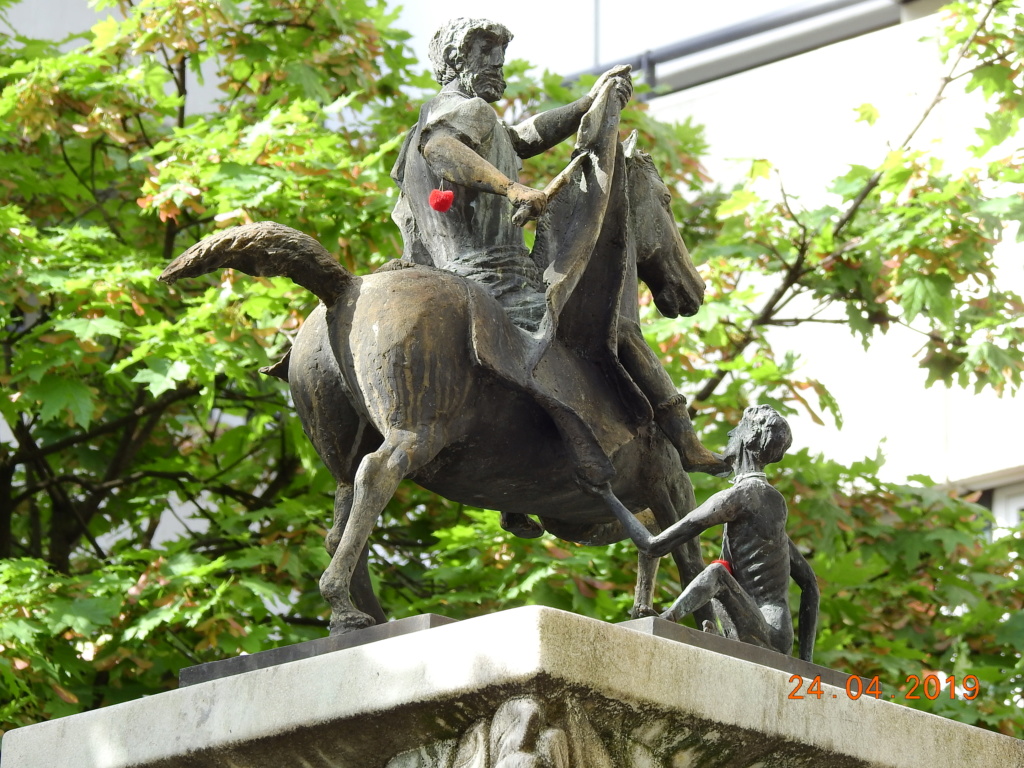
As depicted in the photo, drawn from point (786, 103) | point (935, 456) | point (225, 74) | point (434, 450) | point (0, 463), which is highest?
point (786, 103)

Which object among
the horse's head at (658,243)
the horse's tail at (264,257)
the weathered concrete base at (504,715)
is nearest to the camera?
the weathered concrete base at (504,715)

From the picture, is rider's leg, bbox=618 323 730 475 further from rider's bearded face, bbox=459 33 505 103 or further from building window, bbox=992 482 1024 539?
building window, bbox=992 482 1024 539

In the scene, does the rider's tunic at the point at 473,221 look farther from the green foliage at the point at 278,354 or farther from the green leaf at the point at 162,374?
the green foliage at the point at 278,354

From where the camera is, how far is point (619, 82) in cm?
538

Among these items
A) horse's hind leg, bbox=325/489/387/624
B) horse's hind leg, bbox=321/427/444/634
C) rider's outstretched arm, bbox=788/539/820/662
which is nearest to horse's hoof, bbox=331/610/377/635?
horse's hind leg, bbox=321/427/444/634

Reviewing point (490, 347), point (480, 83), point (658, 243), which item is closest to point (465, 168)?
point (480, 83)

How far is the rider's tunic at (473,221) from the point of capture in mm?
5340

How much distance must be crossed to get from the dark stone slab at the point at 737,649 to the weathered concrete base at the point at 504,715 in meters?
0.14

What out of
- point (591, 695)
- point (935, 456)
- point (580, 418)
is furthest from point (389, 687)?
point (935, 456)

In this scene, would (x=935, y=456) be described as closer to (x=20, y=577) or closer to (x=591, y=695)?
(x=20, y=577)

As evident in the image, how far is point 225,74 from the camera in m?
10.8

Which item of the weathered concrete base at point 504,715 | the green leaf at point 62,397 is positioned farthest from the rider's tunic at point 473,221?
the green leaf at point 62,397

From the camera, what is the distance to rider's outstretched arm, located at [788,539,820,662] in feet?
17.6

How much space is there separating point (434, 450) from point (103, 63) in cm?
570
